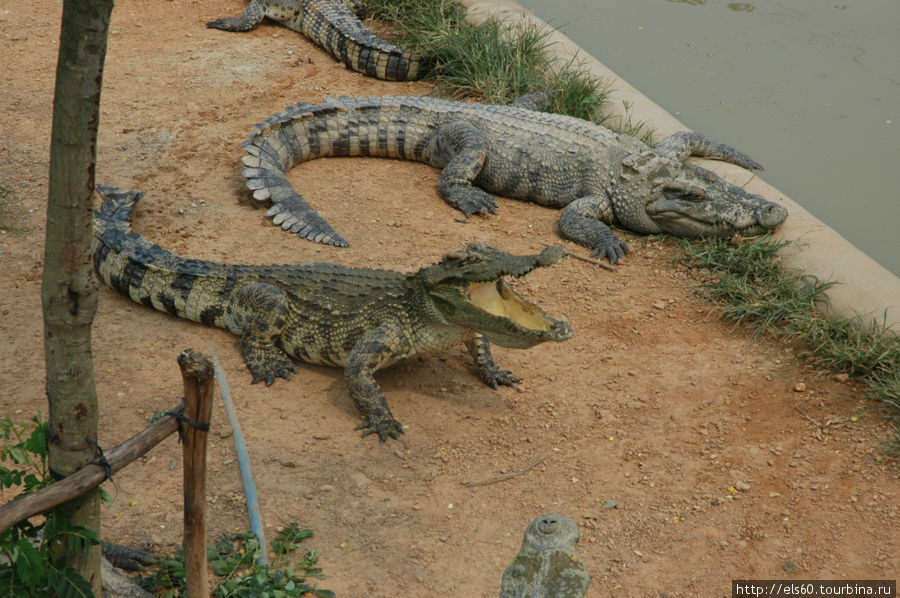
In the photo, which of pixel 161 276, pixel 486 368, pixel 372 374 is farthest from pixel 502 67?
pixel 372 374

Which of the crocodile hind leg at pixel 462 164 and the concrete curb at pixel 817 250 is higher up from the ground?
the concrete curb at pixel 817 250

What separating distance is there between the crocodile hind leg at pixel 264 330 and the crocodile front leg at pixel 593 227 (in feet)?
8.53

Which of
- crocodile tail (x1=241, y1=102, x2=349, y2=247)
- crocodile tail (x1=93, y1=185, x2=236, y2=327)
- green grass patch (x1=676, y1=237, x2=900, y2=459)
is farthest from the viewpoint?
crocodile tail (x1=241, y1=102, x2=349, y2=247)

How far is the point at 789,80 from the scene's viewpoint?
28.5 ft

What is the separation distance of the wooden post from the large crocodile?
3.32 meters

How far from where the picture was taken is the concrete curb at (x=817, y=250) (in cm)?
541

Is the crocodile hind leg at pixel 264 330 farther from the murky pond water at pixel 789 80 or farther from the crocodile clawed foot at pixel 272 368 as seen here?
the murky pond water at pixel 789 80

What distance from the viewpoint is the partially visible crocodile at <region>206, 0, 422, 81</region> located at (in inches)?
347

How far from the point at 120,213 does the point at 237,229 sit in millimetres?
857

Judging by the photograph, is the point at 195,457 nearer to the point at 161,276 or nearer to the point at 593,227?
the point at 161,276

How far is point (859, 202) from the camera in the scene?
278 inches

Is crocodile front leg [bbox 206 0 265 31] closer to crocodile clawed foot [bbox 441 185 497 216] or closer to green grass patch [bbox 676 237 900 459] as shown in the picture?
crocodile clawed foot [bbox 441 185 497 216]

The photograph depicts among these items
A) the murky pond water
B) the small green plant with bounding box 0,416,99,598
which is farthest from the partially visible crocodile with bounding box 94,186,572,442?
the murky pond water

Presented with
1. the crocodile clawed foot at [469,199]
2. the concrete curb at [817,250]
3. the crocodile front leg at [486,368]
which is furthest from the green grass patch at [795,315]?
the crocodile front leg at [486,368]
